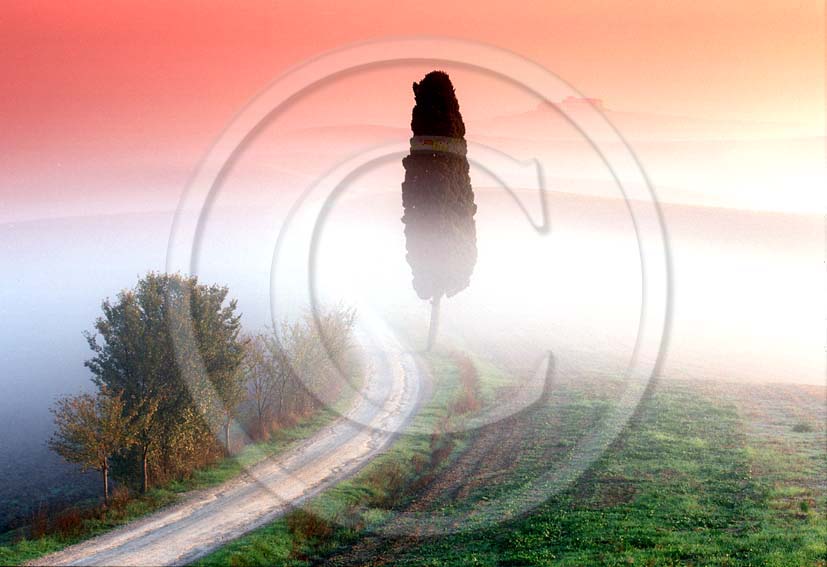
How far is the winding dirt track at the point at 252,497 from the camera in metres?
20.3

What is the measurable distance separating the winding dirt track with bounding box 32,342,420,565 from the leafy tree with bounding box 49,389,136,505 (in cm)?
353

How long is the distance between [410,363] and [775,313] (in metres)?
43.5

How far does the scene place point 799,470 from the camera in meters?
25.9

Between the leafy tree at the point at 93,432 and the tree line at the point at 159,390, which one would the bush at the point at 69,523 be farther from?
the tree line at the point at 159,390

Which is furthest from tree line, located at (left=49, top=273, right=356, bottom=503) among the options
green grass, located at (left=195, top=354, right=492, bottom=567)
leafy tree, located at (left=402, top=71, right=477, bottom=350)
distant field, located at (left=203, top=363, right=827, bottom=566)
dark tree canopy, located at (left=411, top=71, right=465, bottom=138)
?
dark tree canopy, located at (left=411, top=71, right=465, bottom=138)

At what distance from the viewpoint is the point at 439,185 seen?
1807 inches

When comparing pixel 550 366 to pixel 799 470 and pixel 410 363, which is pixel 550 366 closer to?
pixel 410 363

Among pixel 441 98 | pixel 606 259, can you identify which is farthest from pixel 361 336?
pixel 606 259

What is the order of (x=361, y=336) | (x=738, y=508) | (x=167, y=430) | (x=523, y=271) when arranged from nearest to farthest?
(x=738, y=508) < (x=167, y=430) < (x=361, y=336) < (x=523, y=271)

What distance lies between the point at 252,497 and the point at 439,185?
26980 millimetres

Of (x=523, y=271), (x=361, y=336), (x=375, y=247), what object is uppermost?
(x=375, y=247)

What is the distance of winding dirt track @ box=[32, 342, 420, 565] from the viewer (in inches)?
798

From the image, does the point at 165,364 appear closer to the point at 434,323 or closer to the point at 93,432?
the point at 93,432

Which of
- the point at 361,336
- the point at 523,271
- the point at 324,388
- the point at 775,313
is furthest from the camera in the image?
the point at 523,271
